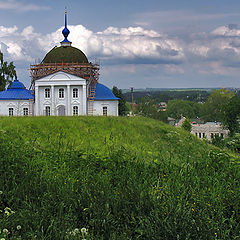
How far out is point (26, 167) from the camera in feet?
20.1

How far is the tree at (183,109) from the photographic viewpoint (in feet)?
376

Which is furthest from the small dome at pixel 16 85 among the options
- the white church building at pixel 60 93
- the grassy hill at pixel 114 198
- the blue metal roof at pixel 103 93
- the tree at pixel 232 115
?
the tree at pixel 232 115

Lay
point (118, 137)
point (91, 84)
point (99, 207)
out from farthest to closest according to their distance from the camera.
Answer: point (91, 84) → point (118, 137) → point (99, 207)

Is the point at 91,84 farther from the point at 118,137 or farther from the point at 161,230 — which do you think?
the point at 161,230

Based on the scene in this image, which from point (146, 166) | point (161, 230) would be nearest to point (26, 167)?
point (146, 166)

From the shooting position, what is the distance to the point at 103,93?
2822 cm

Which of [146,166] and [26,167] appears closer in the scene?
[26,167]

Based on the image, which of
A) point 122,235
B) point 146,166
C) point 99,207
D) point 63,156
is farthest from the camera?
point 63,156

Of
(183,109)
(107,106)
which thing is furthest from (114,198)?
(183,109)

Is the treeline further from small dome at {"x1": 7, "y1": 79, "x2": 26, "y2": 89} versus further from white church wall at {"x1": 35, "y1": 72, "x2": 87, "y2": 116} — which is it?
small dome at {"x1": 7, "y1": 79, "x2": 26, "y2": 89}

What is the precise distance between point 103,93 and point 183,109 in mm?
90767

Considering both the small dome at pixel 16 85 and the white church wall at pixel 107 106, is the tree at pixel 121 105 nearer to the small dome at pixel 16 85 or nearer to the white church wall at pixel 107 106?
the white church wall at pixel 107 106

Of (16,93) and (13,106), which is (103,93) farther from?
(13,106)

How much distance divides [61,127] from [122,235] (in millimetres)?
8312
